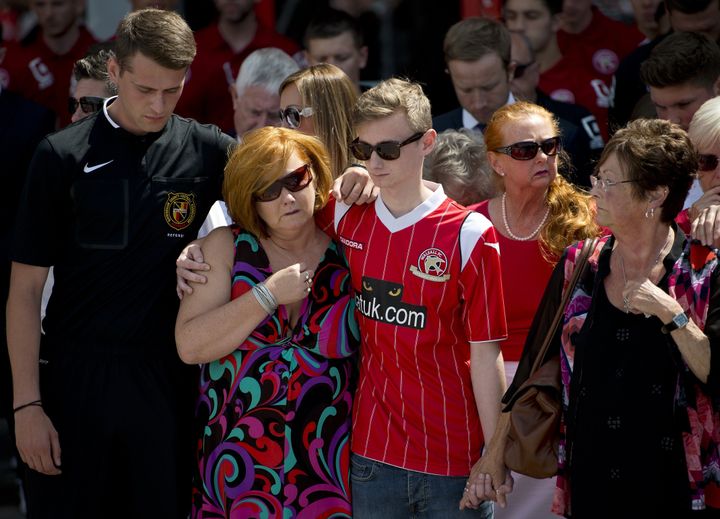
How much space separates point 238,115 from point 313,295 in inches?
70.0

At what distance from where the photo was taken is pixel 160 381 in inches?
134

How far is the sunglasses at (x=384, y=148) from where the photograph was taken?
3070 mm

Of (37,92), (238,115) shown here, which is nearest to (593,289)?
(238,115)

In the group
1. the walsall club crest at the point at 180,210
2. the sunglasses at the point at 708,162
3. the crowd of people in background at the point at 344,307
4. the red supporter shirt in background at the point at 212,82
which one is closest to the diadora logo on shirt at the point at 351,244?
the crowd of people in background at the point at 344,307

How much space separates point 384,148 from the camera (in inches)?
121

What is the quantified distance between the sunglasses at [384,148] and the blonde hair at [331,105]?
59 cm

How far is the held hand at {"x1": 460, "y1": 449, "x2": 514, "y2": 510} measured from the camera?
9.85 feet

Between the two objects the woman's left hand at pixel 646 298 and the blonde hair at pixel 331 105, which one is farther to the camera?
the blonde hair at pixel 331 105

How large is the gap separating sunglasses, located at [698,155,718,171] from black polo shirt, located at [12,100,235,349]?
1495 millimetres

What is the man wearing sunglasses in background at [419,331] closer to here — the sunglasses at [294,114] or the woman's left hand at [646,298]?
the woman's left hand at [646,298]

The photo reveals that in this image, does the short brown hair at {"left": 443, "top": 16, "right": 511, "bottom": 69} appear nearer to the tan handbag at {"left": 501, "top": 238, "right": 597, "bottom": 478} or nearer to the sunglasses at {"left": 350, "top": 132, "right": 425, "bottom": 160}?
the sunglasses at {"left": 350, "top": 132, "right": 425, "bottom": 160}

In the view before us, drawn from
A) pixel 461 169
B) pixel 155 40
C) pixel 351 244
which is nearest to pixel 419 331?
pixel 351 244

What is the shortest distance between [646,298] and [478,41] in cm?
222

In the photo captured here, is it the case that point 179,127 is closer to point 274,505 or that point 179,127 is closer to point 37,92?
point 274,505
